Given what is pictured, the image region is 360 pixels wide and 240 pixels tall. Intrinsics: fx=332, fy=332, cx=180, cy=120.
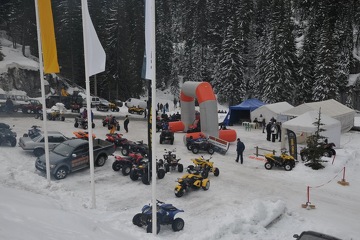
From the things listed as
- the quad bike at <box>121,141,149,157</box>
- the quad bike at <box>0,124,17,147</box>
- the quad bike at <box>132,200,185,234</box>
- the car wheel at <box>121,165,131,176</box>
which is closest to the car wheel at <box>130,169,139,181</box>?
the car wheel at <box>121,165,131,176</box>

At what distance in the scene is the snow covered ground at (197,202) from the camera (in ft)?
29.7

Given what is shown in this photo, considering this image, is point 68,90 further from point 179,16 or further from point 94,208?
point 179,16

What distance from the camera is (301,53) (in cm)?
4981

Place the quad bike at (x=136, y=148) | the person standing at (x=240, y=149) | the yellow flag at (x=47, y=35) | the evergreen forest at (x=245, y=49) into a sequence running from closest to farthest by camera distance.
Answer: the yellow flag at (x=47, y=35) < the quad bike at (x=136, y=148) < the person standing at (x=240, y=149) < the evergreen forest at (x=245, y=49)

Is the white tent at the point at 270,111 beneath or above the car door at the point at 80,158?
beneath

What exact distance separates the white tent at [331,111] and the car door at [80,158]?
19277 mm

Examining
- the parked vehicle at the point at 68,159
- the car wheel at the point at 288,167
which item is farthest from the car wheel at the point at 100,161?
the car wheel at the point at 288,167

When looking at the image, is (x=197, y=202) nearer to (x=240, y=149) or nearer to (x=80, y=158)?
(x=80, y=158)

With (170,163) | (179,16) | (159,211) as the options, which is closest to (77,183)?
(170,163)

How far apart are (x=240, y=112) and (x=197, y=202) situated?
23.2 metres

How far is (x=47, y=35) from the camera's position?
1269 cm

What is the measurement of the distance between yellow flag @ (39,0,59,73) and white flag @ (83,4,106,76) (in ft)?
7.48

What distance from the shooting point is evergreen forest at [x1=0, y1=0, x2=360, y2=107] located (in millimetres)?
45562

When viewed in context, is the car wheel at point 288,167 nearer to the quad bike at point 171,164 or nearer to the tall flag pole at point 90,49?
the quad bike at point 171,164
